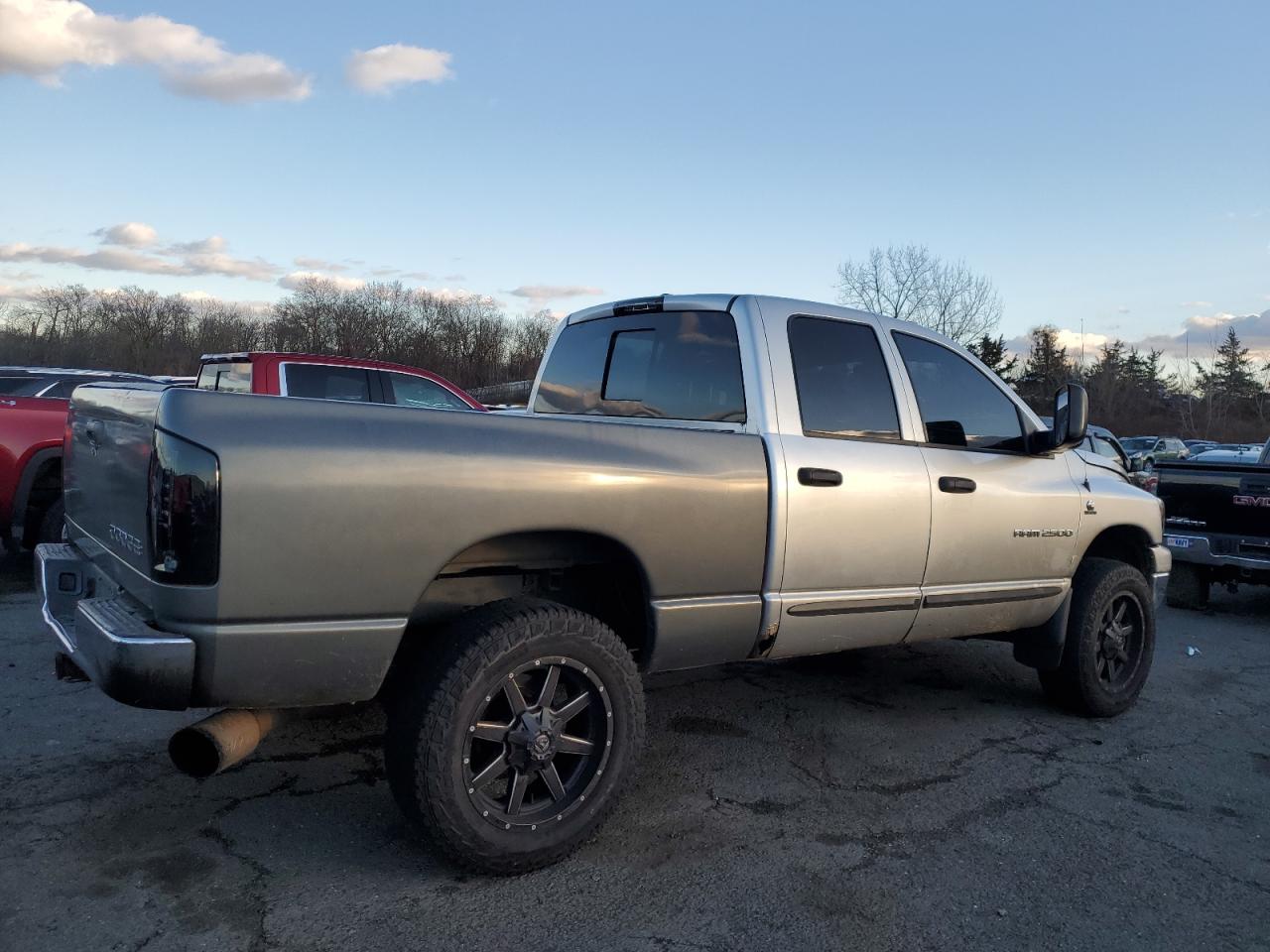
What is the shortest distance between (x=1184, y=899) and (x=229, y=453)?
3260mm

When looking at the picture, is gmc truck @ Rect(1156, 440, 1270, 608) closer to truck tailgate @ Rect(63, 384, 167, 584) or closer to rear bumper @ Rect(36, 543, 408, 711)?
rear bumper @ Rect(36, 543, 408, 711)

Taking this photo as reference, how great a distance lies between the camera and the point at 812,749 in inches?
170

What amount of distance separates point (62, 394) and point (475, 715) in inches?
384

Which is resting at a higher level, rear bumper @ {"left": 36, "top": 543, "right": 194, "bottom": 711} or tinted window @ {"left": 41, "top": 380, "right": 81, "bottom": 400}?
tinted window @ {"left": 41, "top": 380, "right": 81, "bottom": 400}

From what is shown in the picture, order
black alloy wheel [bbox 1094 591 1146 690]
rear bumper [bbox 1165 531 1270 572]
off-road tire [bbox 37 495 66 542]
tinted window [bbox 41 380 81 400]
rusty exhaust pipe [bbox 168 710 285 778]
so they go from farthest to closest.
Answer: tinted window [bbox 41 380 81 400] → rear bumper [bbox 1165 531 1270 572] → off-road tire [bbox 37 495 66 542] → black alloy wheel [bbox 1094 591 1146 690] → rusty exhaust pipe [bbox 168 710 285 778]

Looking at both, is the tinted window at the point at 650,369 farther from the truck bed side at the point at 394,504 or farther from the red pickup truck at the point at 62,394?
the red pickup truck at the point at 62,394

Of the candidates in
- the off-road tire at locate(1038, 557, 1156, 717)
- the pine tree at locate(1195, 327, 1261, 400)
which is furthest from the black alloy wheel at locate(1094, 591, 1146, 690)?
the pine tree at locate(1195, 327, 1261, 400)

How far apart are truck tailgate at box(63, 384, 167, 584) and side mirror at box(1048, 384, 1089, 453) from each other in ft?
12.2

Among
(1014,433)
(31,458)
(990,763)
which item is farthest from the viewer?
(31,458)

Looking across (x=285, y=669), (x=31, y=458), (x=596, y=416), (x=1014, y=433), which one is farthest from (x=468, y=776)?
(x=31, y=458)

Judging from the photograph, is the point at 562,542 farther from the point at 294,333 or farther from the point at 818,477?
the point at 294,333

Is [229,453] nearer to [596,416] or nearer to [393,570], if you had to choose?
[393,570]

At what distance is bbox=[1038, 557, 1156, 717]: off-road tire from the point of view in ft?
15.6

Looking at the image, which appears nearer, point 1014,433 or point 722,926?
point 722,926
